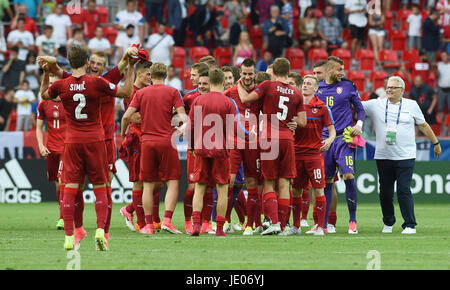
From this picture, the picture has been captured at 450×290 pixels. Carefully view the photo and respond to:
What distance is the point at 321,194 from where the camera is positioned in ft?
40.6

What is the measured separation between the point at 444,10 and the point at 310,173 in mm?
16711

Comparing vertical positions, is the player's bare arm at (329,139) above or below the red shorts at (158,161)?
above

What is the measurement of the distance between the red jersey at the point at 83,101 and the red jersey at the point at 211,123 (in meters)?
1.81

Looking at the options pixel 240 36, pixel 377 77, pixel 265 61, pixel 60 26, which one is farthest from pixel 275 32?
pixel 60 26

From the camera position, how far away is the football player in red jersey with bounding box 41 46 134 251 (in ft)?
32.0

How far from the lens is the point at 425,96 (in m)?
23.7

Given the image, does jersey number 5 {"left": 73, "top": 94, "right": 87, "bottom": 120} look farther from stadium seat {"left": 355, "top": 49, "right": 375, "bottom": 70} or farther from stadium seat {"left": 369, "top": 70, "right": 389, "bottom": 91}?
stadium seat {"left": 355, "top": 49, "right": 375, "bottom": 70}

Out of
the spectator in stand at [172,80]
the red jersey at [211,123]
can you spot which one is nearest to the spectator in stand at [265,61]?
the spectator in stand at [172,80]

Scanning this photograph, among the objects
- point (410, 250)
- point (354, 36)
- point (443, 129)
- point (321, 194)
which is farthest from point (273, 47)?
point (410, 250)

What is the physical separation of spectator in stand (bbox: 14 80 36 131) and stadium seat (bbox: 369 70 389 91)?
9966mm

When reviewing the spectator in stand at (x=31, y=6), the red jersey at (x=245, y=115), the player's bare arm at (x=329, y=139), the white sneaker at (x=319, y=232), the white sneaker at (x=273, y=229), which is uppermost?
the spectator in stand at (x=31, y=6)

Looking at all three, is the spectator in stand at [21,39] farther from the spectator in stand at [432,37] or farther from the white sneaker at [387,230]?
the white sneaker at [387,230]

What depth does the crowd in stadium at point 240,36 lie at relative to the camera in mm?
25109

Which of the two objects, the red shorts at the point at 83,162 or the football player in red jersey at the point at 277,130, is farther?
the football player in red jersey at the point at 277,130
